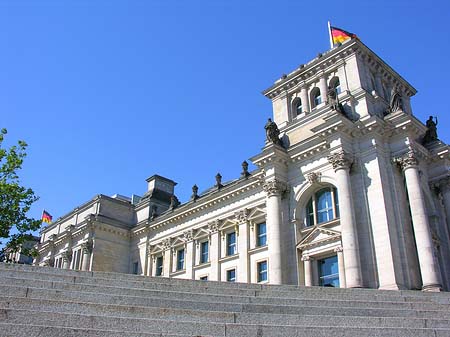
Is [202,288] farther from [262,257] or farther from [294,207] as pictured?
[262,257]

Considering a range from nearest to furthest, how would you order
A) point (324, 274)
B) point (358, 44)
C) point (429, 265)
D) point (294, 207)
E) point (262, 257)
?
point (429, 265) < point (324, 274) < point (294, 207) < point (358, 44) < point (262, 257)

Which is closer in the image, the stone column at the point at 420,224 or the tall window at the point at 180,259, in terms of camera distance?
the stone column at the point at 420,224

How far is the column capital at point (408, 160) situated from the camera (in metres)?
26.4

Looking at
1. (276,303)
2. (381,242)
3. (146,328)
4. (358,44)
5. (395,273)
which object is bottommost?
(146,328)

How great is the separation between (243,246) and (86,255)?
1998cm

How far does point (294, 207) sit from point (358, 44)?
1262 centimetres

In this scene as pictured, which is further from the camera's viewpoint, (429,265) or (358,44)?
(358,44)

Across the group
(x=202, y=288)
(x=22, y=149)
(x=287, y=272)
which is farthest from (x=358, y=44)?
(x=22, y=149)

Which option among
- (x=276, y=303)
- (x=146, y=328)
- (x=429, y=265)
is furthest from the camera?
(x=429, y=265)

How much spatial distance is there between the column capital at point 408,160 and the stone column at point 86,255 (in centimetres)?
3352

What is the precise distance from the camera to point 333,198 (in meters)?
28.5

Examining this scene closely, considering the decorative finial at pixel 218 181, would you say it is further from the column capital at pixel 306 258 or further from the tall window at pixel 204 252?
the column capital at pixel 306 258

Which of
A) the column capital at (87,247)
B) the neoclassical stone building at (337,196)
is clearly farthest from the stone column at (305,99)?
the column capital at (87,247)

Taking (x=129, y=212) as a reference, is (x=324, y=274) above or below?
below
